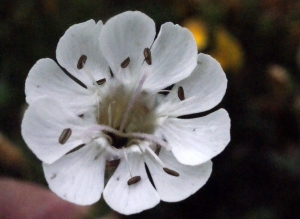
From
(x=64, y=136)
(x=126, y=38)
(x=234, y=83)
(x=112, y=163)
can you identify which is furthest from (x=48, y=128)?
(x=234, y=83)

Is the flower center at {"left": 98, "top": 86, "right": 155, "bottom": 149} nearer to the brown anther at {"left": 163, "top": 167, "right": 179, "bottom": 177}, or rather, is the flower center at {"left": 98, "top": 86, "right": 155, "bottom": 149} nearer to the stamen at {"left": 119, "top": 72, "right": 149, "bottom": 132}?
the stamen at {"left": 119, "top": 72, "right": 149, "bottom": 132}

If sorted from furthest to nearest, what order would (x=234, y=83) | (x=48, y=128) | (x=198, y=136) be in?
(x=234, y=83)
(x=198, y=136)
(x=48, y=128)

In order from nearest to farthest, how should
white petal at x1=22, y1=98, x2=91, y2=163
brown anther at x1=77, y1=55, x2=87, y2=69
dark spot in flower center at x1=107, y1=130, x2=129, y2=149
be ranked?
white petal at x1=22, y1=98, x2=91, y2=163 → brown anther at x1=77, y1=55, x2=87, y2=69 → dark spot in flower center at x1=107, y1=130, x2=129, y2=149

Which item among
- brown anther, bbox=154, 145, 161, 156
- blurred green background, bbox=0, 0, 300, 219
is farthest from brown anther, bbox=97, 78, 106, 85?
blurred green background, bbox=0, 0, 300, 219

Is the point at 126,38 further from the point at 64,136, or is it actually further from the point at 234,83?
the point at 234,83

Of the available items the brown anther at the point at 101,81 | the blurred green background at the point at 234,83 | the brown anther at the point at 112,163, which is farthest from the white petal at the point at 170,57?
the blurred green background at the point at 234,83

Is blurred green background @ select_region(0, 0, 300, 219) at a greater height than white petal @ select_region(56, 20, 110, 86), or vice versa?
white petal @ select_region(56, 20, 110, 86)
